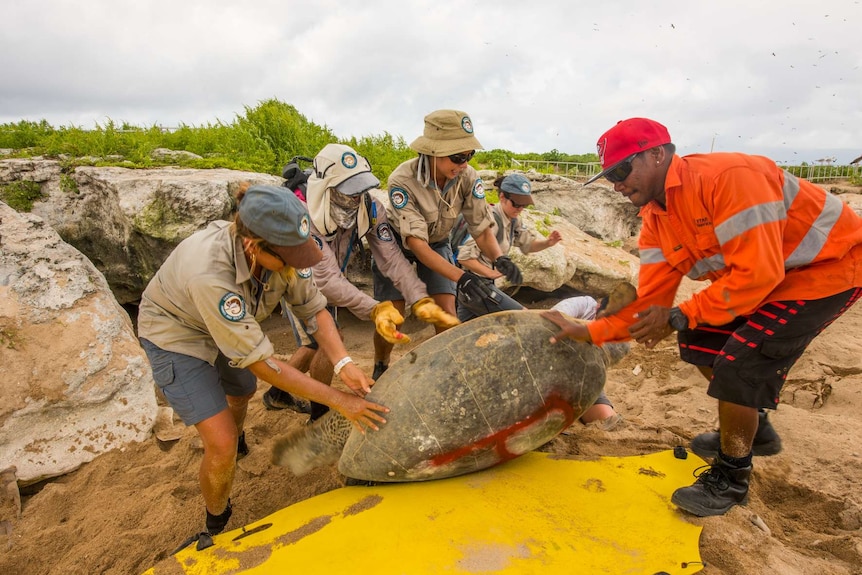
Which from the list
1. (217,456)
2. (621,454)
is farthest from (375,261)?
(621,454)

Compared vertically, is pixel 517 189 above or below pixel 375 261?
above

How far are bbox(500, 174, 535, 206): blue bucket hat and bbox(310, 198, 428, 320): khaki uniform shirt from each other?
1057 millimetres

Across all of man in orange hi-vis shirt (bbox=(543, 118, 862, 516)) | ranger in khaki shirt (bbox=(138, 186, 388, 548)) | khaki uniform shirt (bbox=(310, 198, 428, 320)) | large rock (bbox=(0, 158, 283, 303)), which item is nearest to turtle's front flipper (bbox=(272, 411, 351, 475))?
ranger in khaki shirt (bbox=(138, 186, 388, 548))

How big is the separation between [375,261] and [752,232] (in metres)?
2.34

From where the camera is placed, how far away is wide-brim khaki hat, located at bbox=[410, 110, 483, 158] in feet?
10.3

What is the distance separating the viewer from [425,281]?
12.3 ft

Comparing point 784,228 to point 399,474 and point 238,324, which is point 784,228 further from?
point 238,324

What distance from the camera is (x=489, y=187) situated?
27.1 ft

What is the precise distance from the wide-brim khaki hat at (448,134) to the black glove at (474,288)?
778mm

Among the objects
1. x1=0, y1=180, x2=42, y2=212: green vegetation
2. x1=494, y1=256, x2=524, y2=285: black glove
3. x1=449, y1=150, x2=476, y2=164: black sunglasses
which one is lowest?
x1=494, y1=256, x2=524, y2=285: black glove

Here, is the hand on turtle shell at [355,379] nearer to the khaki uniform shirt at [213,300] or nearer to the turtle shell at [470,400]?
the turtle shell at [470,400]

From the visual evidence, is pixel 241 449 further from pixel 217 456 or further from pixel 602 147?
pixel 602 147

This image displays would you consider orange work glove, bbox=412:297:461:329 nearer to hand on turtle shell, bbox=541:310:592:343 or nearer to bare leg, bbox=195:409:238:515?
hand on turtle shell, bbox=541:310:592:343

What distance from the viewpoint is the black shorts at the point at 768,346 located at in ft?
6.97
